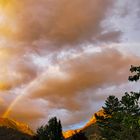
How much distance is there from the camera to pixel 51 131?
98.2 metres

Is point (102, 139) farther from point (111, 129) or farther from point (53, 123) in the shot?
point (53, 123)

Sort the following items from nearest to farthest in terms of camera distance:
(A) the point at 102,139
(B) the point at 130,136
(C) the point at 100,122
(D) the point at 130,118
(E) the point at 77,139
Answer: (D) the point at 130,118 → (E) the point at 77,139 → (B) the point at 130,136 → (A) the point at 102,139 → (C) the point at 100,122

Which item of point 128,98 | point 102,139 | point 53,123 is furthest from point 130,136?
point 128,98

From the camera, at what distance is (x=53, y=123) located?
325 feet

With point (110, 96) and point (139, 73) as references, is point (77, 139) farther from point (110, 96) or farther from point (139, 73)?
point (139, 73)

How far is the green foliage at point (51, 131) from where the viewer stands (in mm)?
97569

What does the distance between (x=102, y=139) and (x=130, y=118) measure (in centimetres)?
7634

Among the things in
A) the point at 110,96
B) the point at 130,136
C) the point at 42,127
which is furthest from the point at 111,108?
the point at 42,127

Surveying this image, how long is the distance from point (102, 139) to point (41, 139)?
19.1 m

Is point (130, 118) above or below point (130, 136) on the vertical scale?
below

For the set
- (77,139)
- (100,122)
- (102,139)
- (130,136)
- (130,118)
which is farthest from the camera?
(100,122)

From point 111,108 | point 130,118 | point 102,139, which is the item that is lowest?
point 130,118

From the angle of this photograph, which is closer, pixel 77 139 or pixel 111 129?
pixel 77 139

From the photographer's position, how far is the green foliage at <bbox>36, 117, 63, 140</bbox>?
9757 centimetres
